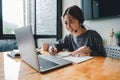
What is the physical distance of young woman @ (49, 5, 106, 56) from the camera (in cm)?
133

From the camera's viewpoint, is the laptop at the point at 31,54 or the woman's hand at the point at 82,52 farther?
Answer: the woman's hand at the point at 82,52

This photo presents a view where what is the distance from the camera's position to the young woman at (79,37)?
1.33 metres

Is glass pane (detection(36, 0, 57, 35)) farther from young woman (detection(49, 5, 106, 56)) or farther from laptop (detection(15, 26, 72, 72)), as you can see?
laptop (detection(15, 26, 72, 72))

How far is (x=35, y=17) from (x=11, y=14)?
451mm

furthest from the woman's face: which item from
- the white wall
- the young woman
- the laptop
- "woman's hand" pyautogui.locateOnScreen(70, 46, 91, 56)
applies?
the white wall

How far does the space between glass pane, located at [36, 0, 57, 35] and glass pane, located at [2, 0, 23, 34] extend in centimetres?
35

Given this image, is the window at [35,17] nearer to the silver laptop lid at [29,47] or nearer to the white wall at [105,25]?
the white wall at [105,25]

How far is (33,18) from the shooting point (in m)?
2.79

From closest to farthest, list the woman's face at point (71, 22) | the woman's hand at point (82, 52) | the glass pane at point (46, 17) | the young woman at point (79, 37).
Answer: the woman's hand at point (82, 52)
the young woman at point (79, 37)
the woman's face at point (71, 22)
the glass pane at point (46, 17)

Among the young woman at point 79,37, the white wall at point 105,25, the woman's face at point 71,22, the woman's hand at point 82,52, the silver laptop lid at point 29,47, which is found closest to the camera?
the silver laptop lid at point 29,47

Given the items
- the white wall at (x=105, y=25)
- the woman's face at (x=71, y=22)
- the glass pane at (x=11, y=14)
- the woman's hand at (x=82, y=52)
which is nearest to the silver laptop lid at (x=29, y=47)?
the woman's hand at (x=82, y=52)

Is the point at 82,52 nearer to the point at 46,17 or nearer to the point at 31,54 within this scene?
the point at 31,54

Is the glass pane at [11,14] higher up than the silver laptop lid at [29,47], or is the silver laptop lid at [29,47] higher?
the glass pane at [11,14]

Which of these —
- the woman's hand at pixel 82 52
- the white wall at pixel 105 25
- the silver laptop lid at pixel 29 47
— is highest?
the white wall at pixel 105 25
